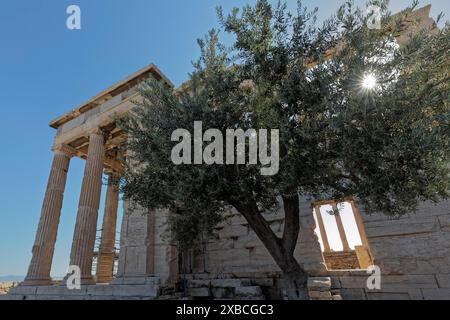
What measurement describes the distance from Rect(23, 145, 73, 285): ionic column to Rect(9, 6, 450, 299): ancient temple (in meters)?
0.04

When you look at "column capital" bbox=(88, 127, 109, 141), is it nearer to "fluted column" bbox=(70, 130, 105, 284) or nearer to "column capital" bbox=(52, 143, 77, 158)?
"fluted column" bbox=(70, 130, 105, 284)

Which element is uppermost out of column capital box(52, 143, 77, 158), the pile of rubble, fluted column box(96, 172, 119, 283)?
column capital box(52, 143, 77, 158)

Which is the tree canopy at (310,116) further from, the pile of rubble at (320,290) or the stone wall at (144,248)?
the stone wall at (144,248)

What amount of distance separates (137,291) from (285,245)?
4784 millimetres

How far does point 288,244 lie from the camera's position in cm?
591

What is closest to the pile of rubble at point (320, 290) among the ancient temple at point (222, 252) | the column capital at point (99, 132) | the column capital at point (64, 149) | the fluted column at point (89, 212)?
→ the ancient temple at point (222, 252)

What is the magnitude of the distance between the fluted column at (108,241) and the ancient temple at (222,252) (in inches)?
135

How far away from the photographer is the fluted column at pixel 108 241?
49.4 feet

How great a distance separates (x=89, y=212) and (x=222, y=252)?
5.50m

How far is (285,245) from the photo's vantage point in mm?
5938

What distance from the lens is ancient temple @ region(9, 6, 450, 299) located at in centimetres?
761

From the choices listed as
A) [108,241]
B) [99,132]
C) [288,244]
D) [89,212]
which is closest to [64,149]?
[99,132]

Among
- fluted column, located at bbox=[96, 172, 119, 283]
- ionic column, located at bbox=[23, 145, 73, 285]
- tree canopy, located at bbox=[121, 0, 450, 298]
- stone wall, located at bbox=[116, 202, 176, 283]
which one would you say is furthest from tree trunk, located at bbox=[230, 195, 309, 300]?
fluted column, located at bbox=[96, 172, 119, 283]

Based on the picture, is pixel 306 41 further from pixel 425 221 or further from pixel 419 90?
pixel 425 221
